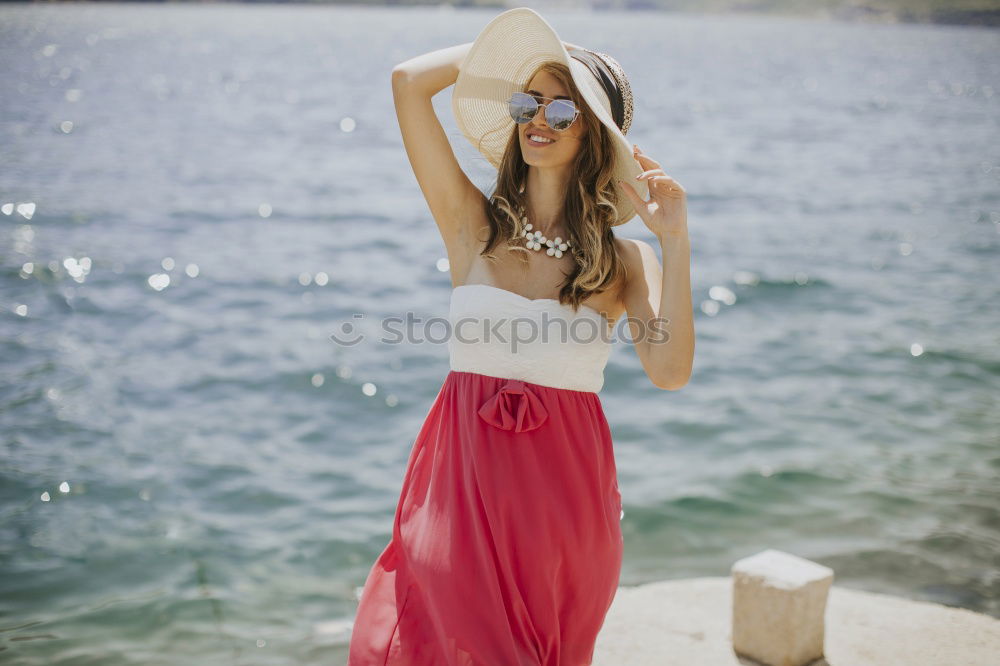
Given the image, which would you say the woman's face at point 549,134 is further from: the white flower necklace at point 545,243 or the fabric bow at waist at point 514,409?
the fabric bow at waist at point 514,409

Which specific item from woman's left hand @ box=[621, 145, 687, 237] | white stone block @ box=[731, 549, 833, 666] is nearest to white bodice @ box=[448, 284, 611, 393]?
woman's left hand @ box=[621, 145, 687, 237]

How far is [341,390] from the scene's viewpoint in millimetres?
9398

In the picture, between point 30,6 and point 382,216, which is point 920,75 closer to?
point 382,216

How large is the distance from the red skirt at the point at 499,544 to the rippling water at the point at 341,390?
96cm

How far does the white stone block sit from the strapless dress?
5.52ft

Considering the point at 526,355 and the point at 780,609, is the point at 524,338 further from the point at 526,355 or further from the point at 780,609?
the point at 780,609

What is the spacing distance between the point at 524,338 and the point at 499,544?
635 mm

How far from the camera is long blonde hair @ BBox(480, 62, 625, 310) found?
10.1 feet

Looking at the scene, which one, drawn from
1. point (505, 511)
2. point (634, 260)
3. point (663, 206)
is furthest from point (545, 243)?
point (505, 511)

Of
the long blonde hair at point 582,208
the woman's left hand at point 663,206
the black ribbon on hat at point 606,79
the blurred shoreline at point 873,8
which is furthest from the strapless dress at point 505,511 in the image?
the blurred shoreline at point 873,8

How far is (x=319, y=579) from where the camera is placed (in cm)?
638

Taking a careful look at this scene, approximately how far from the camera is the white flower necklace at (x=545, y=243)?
3.18 metres

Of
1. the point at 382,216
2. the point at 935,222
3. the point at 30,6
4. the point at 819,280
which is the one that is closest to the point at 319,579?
the point at 819,280

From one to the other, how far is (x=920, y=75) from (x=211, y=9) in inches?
4690
